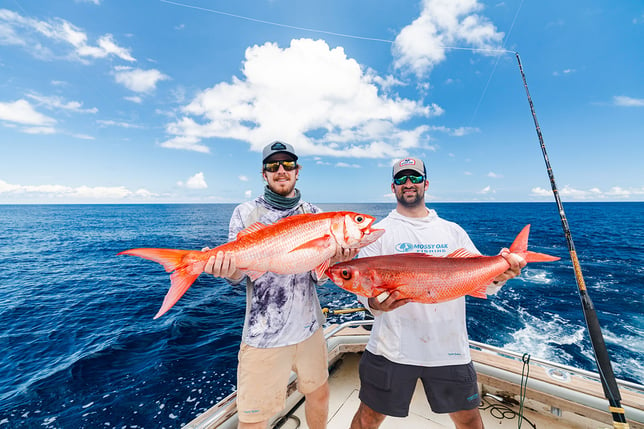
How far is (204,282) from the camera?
687 inches

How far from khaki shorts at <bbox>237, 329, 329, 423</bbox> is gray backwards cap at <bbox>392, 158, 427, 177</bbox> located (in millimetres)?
2632

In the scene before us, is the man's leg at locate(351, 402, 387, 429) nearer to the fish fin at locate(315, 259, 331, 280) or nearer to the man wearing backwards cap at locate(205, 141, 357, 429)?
the man wearing backwards cap at locate(205, 141, 357, 429)

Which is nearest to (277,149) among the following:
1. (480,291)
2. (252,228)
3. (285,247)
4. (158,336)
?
(252,228)

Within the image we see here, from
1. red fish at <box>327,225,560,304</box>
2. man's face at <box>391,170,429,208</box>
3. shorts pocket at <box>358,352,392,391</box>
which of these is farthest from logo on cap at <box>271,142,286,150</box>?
shorts pocket at <box>358,352,392,391</box>

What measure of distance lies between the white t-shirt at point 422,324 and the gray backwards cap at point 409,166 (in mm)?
727

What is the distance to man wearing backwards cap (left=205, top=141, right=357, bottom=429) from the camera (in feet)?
10.1

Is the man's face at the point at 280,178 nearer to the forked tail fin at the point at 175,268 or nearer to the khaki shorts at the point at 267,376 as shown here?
the forked tail fin at the point at 175,268

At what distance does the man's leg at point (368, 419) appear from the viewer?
3.15 meters

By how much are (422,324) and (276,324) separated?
1.79m

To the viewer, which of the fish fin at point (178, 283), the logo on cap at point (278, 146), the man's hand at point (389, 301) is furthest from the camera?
the logo on cap at point (278, 146)

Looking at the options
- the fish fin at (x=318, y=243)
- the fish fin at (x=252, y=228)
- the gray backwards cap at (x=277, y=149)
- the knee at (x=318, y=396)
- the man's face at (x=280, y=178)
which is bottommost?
the knee at (x=318, y=396)

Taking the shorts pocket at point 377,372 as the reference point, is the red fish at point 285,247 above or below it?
above

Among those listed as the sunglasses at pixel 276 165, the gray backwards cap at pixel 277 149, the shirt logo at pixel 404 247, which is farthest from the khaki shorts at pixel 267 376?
the gray backwards cap at pixel 277 149

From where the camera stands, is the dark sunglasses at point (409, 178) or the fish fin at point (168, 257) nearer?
the fish fin at point (168, 257)
